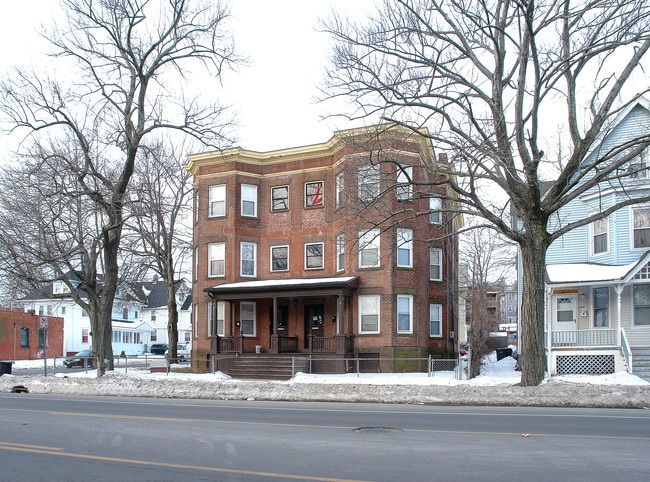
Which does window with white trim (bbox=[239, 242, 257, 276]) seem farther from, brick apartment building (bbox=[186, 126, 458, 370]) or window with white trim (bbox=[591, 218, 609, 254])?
window with white trim (bbox=[591, 218, 609, 254])

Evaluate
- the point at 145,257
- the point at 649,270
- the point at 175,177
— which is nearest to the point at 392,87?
the point at 649,270

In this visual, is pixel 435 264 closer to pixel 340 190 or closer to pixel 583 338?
pixel 340 190

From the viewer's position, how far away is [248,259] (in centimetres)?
3384

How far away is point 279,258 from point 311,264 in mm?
1838

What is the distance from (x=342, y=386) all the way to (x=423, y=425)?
27.0 ft

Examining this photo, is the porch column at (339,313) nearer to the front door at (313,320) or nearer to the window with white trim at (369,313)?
the window with white trim at (369,313)

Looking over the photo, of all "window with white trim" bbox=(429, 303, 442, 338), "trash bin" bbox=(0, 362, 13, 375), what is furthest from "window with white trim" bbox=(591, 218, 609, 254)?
"trash bin" bbox=(0, 362, 13, 375)

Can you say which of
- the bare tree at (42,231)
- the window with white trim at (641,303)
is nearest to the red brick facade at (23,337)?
the bare tree at (42,231)

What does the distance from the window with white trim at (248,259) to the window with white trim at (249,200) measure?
1.54 metres

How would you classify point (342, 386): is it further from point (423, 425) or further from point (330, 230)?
point (330, 230)

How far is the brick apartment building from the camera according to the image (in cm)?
3019

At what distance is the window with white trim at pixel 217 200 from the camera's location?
33812 mm

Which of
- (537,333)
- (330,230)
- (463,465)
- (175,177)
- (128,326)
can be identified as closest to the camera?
(463,465)

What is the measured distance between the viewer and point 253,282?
3247 cm
